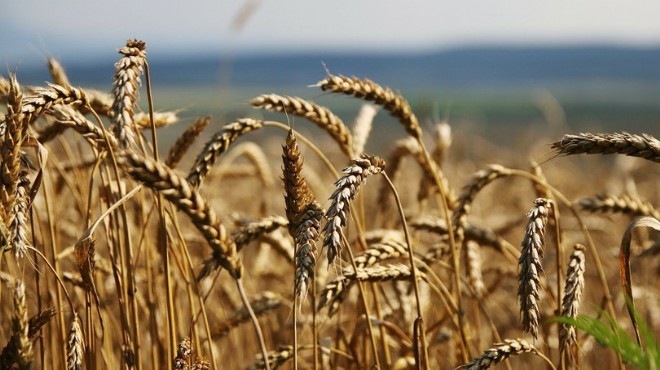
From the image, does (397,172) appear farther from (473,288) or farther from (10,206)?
(10,206)

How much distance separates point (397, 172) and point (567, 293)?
1797 mm

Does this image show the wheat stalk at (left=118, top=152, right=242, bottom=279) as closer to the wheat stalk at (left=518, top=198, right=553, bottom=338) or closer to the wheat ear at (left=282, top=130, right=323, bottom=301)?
the wheat ear at (left=282, top=130, right=323, bottom=301)

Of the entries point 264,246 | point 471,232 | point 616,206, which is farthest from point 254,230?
point 264,246

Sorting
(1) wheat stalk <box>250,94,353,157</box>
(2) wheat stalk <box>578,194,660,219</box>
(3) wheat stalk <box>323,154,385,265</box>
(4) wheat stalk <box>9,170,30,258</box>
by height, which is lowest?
(3) wheat stalk <box>323,154,385,265</box>

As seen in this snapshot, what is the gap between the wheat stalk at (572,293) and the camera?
1786 mm

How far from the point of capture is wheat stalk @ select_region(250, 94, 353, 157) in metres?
2.15

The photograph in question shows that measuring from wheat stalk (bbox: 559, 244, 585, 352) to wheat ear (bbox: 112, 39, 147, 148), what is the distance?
1.10 m

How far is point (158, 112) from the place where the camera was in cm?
253

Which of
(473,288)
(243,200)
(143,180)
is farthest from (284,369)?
(243,200)

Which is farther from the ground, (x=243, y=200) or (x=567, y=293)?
(x=243, y=200)

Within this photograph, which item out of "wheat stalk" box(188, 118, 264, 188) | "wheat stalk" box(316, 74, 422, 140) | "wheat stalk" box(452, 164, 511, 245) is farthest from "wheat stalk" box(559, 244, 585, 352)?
"wheat stalk" box(188, 118, 264, 188)

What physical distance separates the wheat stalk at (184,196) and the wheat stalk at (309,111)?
22.9 inches

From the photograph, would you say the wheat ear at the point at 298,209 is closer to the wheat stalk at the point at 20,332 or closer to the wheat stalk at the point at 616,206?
the wheat stalk at the point at 20,332

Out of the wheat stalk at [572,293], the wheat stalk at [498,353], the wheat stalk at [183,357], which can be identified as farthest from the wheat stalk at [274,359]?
the wheat stalk at [572,293]
